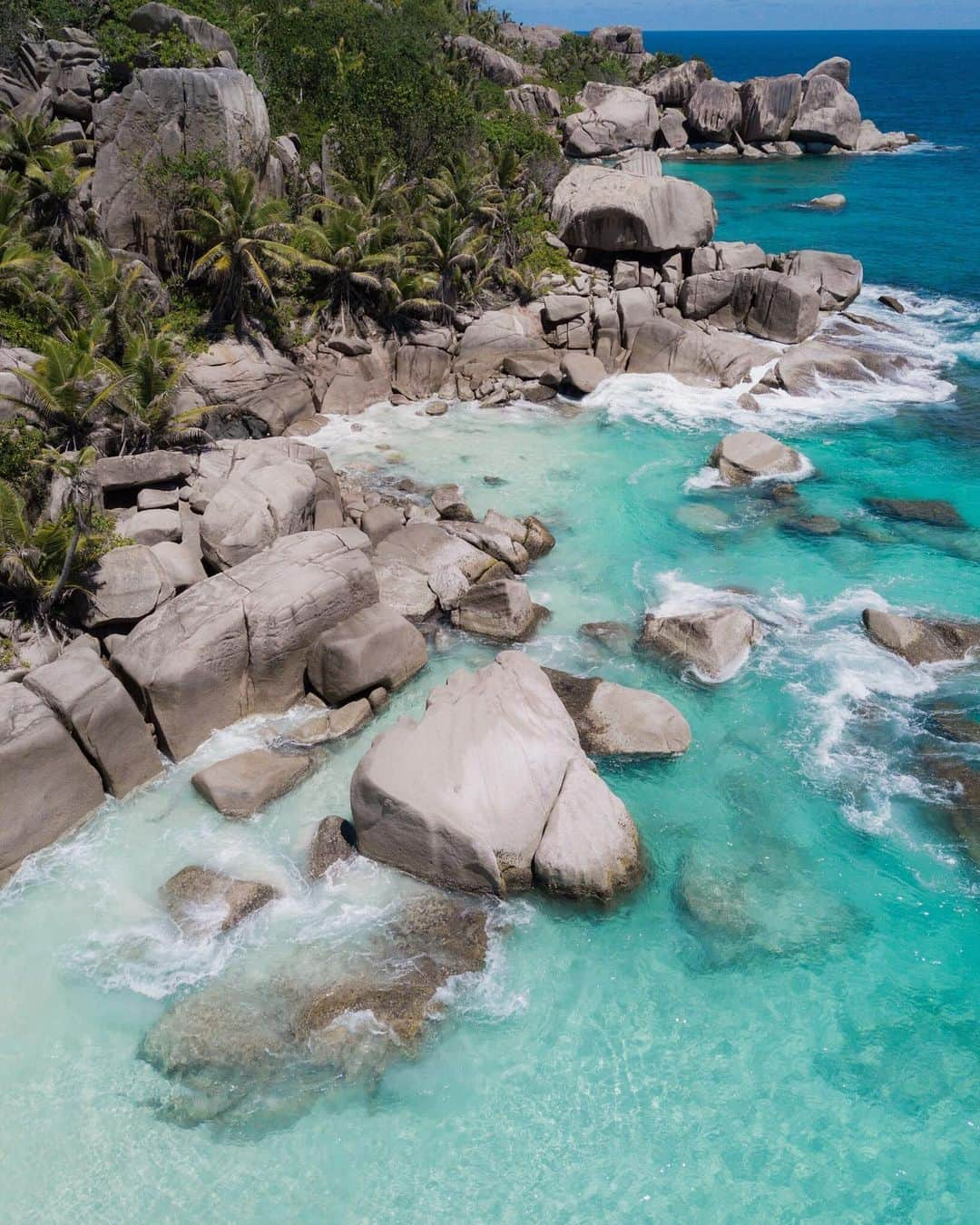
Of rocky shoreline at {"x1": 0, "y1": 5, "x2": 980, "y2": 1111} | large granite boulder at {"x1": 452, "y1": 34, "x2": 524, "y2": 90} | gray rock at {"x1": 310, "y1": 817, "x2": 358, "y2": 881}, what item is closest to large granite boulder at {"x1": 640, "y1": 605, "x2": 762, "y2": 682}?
rocky shoreline at {"x1": 0, "y1": 5, "x2": 980, "y2": 1111}

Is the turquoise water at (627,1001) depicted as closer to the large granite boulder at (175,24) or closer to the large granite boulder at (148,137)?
the large granite boulder at (148,137)

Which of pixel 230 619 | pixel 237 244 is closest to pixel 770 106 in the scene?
pixel 237 244

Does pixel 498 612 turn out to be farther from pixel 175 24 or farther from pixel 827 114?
pixel 827 114

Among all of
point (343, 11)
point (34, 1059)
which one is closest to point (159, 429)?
point (34, 1059)

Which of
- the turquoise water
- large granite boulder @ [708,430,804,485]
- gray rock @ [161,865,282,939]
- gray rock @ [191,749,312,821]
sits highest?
large granite boulder @ [708,430,804,485]

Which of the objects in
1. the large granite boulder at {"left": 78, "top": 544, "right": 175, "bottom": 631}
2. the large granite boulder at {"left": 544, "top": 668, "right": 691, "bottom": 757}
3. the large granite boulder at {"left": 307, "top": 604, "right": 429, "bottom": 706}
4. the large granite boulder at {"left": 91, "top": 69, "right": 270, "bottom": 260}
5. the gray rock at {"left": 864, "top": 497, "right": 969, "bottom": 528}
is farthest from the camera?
the large granite boulder at {"left": 91, "top": 69, "right": 270, "bottom": 260}

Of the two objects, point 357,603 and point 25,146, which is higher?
point 25,146

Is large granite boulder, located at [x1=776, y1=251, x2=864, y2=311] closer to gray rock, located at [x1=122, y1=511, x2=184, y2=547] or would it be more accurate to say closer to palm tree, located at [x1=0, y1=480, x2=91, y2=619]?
gray rock, located at [x1=122, y1=511, x2=184, y2=547]
